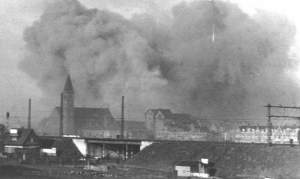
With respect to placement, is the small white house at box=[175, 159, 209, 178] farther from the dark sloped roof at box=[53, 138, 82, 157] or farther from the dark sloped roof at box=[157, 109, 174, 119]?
the dark sloped roof at box=[157, 109, 174, 119]

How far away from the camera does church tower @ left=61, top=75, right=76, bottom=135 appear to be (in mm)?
103875

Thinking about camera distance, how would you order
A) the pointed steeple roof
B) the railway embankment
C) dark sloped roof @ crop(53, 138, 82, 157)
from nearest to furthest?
1. the railway embankment
2. dark sloped roof @ crop(53, 138, 82, 157)
3. the pointed steeple roof

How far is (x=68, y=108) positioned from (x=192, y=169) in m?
65.6

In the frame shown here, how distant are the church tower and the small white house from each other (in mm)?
60163

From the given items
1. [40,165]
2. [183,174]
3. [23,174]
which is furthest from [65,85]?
[183,174]

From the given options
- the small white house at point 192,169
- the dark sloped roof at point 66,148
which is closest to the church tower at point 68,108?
the dark sloped roof at point 66,148

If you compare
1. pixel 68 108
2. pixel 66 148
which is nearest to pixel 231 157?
pixel 66 148

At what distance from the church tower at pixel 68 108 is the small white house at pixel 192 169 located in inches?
2369

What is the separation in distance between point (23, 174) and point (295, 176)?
26934 millimetres

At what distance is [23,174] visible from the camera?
163 feet

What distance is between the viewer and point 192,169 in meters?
45.6

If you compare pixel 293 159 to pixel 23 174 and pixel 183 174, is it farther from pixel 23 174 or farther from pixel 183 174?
pixel 23 174

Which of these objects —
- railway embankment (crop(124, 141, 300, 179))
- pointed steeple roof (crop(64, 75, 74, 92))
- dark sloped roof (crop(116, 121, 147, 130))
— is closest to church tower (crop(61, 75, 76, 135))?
pointed steeple roof (crop(64, 75, 74, 92))

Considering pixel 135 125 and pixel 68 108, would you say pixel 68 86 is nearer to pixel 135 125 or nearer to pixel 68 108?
pixel 68 108
